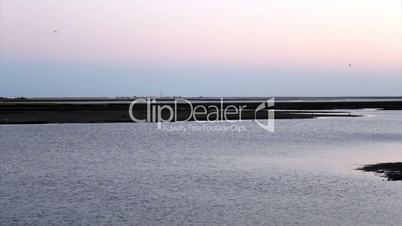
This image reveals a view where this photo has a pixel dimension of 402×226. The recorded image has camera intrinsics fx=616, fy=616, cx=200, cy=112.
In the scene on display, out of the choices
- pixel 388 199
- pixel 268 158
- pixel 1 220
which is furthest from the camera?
pixel 268 158

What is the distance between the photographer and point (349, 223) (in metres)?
16.6

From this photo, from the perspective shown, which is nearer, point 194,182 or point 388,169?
point 194,182

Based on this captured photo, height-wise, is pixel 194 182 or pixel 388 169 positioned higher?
pixel 388 169

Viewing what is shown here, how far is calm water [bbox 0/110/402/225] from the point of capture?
1733cm

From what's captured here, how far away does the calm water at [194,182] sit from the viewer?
56.9 feet

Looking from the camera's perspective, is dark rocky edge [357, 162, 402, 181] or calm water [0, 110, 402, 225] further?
dark rocky edge [357, 162, 402, 181]

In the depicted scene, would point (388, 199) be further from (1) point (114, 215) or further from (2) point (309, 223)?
(1) point (114, 215)

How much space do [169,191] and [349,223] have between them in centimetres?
688

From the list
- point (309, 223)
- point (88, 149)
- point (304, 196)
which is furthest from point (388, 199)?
point (88, 149)

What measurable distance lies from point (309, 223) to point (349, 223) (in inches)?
42.2

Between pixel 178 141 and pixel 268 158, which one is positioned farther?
pixel 178 141

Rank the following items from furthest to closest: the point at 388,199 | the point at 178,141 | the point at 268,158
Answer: the point at 178,141
the point at 268,158
the point at 388,199

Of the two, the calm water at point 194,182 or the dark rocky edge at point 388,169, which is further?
the dark rocky edge at point 388,169

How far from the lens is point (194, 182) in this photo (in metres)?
23.5
